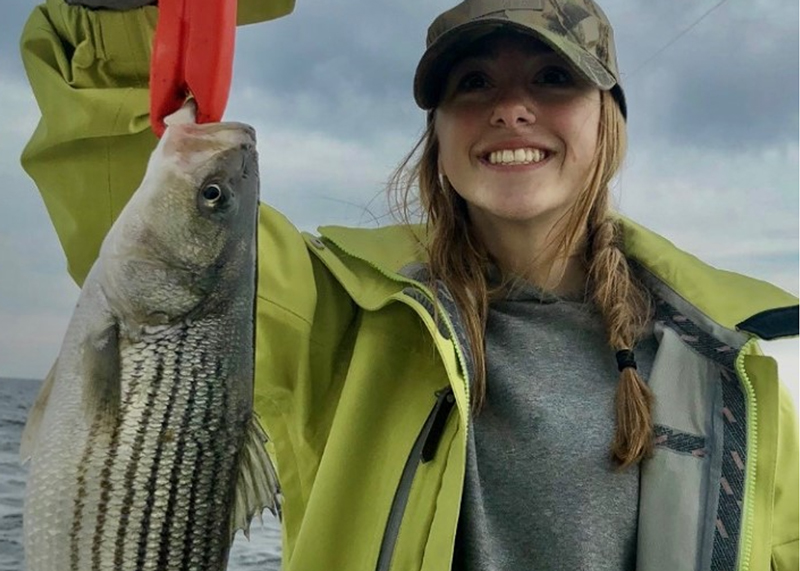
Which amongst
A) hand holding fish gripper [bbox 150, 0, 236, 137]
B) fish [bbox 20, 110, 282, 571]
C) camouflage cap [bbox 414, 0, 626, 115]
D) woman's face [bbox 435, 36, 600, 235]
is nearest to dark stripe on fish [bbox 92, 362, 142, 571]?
→ fish [bbox 20, 110, 282, 571]

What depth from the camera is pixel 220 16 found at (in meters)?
1.36

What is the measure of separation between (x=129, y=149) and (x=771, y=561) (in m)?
1.75

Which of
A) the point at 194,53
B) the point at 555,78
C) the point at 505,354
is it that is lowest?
the point at 505,354

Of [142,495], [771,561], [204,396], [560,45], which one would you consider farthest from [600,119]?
[142,495]

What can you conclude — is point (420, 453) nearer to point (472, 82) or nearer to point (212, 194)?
point (212, 194)

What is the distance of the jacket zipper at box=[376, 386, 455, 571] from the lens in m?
1.95

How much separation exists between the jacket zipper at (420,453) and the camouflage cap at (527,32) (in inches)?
31.8

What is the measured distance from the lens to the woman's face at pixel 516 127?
7.06ft

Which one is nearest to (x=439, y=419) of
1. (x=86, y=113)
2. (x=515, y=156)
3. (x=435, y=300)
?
(x=435, y=300)

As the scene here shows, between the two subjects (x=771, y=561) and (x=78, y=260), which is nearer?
(x=78, y=260)

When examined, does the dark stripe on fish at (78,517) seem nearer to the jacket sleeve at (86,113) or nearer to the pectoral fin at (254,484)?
the pectoral fin at (254,484)

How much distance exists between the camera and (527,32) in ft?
6.86

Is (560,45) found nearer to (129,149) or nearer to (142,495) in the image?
(129,149)

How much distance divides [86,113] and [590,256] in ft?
4.51
